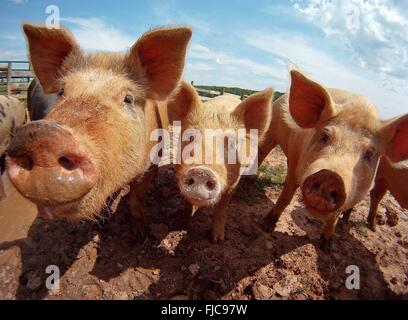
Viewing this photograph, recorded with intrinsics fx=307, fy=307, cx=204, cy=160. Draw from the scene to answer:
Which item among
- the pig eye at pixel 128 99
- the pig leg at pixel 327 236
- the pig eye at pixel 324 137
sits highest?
the pig eye at pixel 128 99

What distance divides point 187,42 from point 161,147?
1.93 metres

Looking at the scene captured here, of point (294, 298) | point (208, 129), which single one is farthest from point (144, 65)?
point (294, 298)

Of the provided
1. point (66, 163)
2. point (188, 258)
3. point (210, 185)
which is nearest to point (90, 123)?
point (66, 163)

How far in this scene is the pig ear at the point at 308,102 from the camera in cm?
365

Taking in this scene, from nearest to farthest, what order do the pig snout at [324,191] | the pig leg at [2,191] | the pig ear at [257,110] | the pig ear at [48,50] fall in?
1. the pig snout at [324,191]
2. the pig ear at [48,50]
3. the pig ear at [257,110]
4. the pig leg at [2,191]

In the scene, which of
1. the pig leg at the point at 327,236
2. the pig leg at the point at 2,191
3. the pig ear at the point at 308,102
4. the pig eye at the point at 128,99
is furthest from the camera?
the pig leg at the point at 2,191

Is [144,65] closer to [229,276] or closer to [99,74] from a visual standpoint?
[99,74]

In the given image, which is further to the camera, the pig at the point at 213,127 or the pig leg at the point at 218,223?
the pig leg at the point at 218,223

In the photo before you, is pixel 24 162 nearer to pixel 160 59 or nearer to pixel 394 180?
pixel 160 59

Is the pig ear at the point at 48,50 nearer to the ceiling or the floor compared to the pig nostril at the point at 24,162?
nearer to the ceiling

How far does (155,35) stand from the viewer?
3.29 m

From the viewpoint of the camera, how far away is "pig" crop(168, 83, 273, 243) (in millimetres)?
3312

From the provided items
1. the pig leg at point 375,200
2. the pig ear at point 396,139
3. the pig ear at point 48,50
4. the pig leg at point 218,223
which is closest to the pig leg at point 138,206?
the pig leg at point 218,223

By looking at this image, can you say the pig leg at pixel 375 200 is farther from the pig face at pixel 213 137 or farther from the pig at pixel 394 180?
the pig face at pixel 213 137
